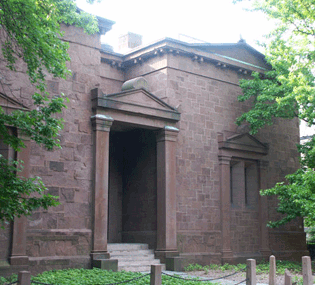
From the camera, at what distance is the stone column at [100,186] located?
595 inches

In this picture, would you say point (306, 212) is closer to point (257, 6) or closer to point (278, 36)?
point (278, 36)

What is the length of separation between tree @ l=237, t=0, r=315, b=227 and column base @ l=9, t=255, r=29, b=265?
9.12 m

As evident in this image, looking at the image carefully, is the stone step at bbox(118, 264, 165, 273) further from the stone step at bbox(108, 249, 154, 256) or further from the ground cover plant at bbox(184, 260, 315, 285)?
the ground cover plant at bbox(184, 260, 315, 285)

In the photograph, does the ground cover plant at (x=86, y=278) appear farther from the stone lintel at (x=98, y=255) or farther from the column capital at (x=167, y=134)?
the column capital at (x=167, y=134)

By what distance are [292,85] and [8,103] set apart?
10083 millimetres

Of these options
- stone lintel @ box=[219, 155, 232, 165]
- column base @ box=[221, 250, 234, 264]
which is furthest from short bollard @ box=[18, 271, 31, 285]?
stone lintel @ box=[219, 155, 232, 165]

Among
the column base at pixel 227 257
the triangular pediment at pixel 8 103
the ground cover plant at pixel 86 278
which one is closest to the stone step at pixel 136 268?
the ground cover plant at pixel 86 278

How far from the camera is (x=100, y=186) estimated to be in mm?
15398

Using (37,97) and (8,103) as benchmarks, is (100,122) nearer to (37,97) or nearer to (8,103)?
(8,103)

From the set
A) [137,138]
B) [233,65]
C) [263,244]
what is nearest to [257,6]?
[233,65]

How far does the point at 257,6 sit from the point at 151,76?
5.03 m

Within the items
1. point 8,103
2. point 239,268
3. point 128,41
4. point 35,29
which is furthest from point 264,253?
point 35,29

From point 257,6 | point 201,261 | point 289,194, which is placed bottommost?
point 201,261

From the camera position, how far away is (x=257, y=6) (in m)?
18.9
